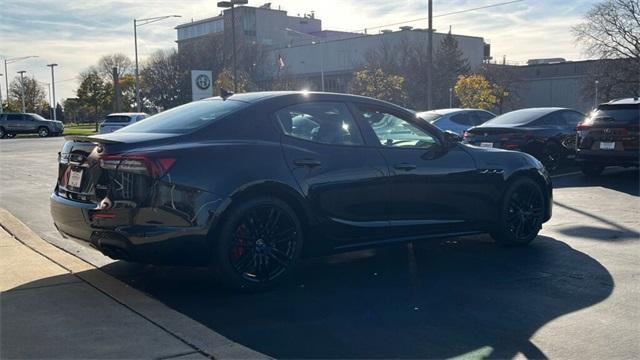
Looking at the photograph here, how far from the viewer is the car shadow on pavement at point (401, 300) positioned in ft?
13.1

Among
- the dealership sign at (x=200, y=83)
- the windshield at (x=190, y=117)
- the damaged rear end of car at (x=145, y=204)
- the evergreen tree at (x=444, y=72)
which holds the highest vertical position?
the evergreen tree at (x=444, y=72)

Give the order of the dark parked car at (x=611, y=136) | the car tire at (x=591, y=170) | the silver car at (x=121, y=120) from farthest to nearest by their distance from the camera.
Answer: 1. the silver car at (x=121, y=120)
2. the car tire at (x=591, y=170)
3. the dark parked car at (x=611, y=136)

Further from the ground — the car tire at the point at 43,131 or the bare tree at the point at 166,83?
the bare tree at the point at 166,83

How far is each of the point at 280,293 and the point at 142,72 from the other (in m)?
75.1

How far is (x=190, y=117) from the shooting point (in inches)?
213

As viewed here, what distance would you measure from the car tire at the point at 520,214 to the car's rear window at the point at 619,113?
6118 millimetres

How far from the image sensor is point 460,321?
440cm

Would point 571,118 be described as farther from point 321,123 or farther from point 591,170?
point 321,123

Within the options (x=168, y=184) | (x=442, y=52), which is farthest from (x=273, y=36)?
(x=168, y=184)

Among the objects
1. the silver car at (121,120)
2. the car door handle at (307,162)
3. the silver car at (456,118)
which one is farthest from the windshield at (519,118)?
the silver car at (121,120)

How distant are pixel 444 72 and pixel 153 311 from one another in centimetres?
6404

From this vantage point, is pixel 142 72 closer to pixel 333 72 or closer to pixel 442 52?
pixel 333 72

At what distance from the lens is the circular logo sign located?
24797 mm

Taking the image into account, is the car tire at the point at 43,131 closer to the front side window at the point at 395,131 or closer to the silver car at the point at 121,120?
the silver car at the point at 121,120
